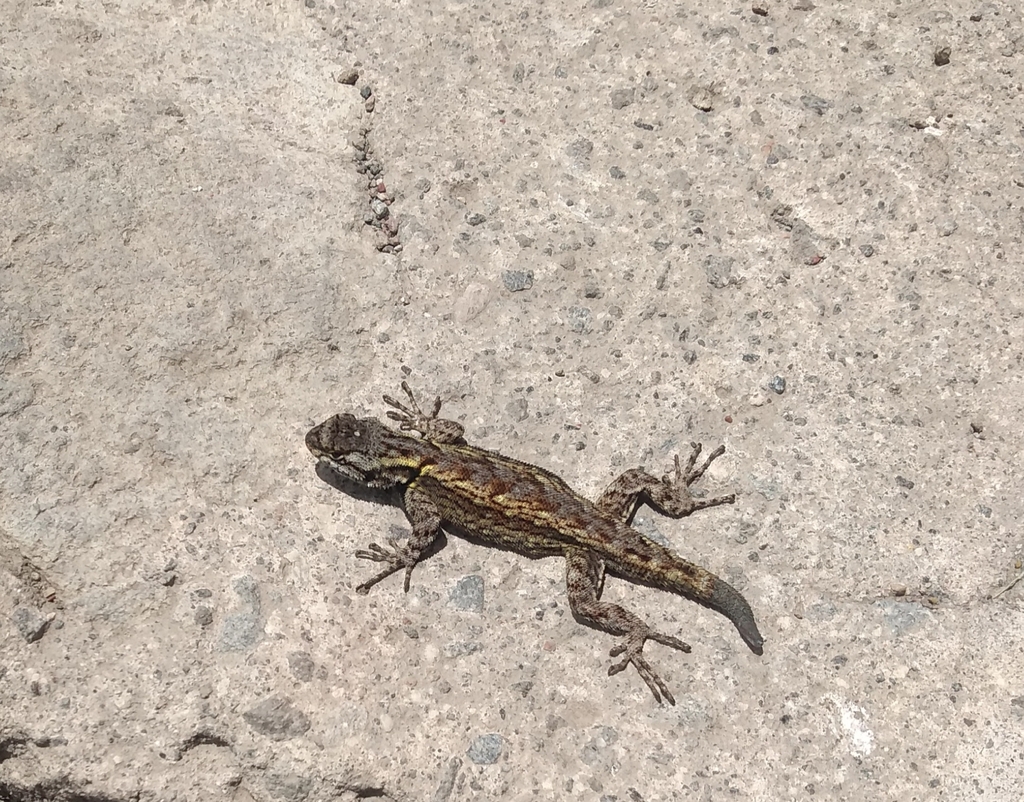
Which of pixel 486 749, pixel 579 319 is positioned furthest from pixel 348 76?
pixel 486 749

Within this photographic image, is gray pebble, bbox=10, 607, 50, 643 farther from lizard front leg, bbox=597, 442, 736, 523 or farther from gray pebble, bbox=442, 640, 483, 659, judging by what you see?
lizard front leg, bbox=597, 442, 736, 523

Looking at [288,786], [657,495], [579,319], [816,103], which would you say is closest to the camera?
[288,786]

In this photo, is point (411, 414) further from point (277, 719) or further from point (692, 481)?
point (277, 719)

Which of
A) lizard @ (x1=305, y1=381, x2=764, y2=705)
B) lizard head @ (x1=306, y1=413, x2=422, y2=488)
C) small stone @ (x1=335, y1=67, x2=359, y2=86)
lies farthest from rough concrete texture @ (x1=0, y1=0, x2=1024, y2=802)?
lizard head @ (x1=306, y1=413, x2=422, y2=488)

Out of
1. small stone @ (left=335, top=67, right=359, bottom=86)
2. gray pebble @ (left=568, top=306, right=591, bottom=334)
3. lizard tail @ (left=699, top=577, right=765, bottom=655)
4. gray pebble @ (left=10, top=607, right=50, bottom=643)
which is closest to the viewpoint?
gray pebble @ (left=10, top=607, right=50, bottom=643)

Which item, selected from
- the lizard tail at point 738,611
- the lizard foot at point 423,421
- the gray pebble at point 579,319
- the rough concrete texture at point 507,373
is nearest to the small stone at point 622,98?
the rough concrete texture at point 507,373

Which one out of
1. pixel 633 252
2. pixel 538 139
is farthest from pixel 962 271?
pixel 538 139
